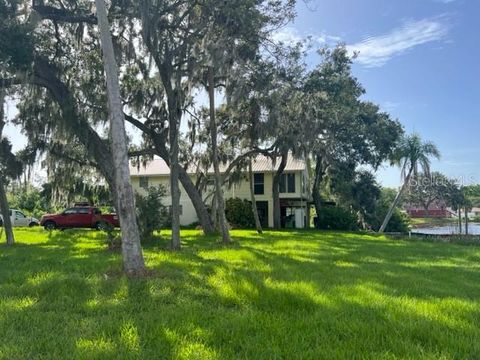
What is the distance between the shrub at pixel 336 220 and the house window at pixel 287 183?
3.16 m

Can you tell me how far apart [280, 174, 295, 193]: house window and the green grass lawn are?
22.9 meters

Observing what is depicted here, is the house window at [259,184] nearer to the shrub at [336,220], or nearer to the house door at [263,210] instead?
the house door at [263,210]

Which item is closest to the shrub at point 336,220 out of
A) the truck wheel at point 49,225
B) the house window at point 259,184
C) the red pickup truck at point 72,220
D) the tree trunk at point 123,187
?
the house window at point 259,184

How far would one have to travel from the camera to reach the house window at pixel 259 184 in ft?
106

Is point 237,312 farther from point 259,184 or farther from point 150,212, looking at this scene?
point 259,184

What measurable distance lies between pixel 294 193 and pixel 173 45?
20.3 metres

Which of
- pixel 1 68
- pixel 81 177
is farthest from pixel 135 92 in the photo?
pixel 81 177

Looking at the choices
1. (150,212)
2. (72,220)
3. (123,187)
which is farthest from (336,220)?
(123,187)

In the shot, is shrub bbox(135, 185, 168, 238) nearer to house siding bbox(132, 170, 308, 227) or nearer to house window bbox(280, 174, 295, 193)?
house siding bbox(132, 170, 308, 227)

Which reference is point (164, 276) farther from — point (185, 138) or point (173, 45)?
point (185, 138)

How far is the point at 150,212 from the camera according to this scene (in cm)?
1464

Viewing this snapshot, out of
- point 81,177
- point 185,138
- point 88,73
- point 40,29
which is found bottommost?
point 81,177

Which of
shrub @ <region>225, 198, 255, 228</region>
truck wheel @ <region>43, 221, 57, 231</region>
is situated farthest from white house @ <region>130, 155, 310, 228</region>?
truck wheel @ <region>43, 221, 57, 231</region>

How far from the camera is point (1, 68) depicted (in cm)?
1214
